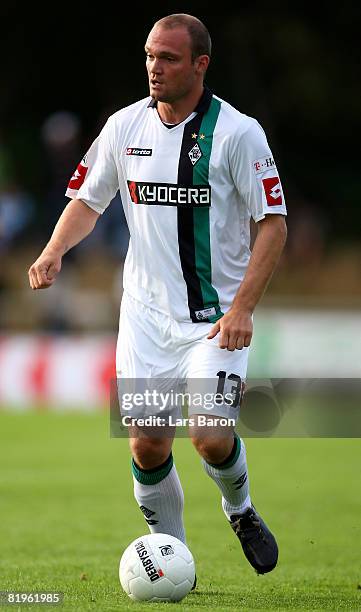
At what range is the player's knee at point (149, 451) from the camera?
645cm

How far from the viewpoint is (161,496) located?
6.62 meters

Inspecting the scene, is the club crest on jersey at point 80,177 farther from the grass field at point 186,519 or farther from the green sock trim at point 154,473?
the grass field at point 186,519

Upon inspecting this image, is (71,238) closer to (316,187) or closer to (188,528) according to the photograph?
(188,528)

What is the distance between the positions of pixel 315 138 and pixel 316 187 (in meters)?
1.19

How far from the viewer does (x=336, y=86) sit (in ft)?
75.8

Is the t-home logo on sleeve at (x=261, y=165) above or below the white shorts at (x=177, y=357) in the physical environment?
above

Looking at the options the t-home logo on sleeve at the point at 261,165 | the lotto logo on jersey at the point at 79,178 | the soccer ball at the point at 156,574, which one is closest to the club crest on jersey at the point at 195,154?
the t-home logo on sleeve at the point at 261,165

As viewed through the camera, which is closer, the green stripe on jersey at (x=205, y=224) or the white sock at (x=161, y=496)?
the green stripe on jersey at (x=205, y=224)

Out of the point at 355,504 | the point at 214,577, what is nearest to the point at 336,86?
the point at 355,504

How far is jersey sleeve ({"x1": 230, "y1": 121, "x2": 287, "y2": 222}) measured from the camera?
624 centimetres

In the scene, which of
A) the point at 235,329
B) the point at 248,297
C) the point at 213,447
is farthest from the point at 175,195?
the point at 213,447

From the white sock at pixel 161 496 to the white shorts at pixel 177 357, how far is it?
44 centimetres

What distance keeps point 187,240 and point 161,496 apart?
4.25 feet

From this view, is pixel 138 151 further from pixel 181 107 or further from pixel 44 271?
pixel 44 271
